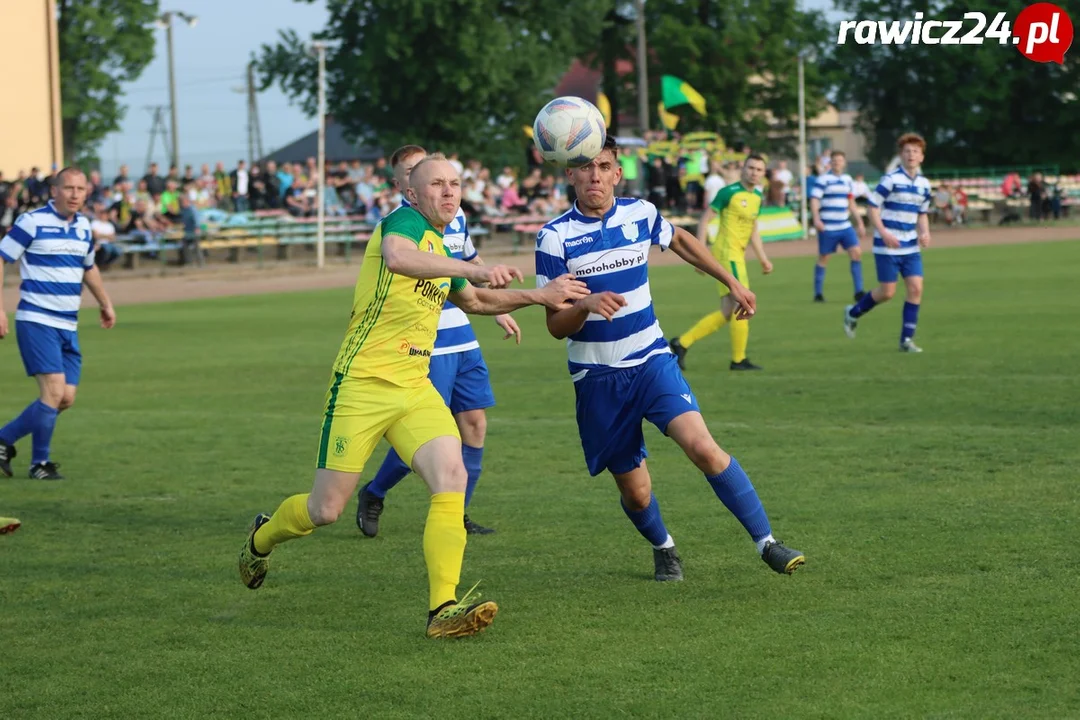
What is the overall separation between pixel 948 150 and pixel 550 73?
2105 centimetres

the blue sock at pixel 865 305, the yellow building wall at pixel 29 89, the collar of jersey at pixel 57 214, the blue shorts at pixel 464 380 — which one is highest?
the yellow building wall at pixel 29 89

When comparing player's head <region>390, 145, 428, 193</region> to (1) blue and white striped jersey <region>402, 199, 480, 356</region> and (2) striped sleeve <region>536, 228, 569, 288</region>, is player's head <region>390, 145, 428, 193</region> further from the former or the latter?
(2) striped sleeve <region>536, 228, 569, 288</region>

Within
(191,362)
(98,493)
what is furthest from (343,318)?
(98,493)

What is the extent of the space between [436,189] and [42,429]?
534 centimetres

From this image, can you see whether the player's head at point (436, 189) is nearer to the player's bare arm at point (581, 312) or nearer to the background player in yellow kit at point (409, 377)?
the background player in yellow kit at point (409, 377)

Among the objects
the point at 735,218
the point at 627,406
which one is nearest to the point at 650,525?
the point at 627,406

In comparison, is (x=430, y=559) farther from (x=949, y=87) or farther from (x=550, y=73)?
(x=949, y=87)

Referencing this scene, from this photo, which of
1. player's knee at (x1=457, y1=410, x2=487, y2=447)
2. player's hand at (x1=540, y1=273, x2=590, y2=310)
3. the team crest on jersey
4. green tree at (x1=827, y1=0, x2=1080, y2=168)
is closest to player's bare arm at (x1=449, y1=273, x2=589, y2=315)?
player's hand at (x1=540, y1=273, x2=590, y2=310)

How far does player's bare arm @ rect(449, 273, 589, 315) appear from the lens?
6.14m

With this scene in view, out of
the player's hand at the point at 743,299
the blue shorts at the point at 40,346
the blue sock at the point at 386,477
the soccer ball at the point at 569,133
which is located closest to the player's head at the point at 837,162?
the blue shorts at the point at 40,346

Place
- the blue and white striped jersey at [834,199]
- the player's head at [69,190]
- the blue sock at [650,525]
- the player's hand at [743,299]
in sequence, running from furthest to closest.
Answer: the blue and white striped jersey at [834,199], the player's head at [69,190], the player's hand at [743,299], the blue sock at [650,525]

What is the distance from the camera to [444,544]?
20.5 feet

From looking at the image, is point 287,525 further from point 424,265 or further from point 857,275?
point 857,275

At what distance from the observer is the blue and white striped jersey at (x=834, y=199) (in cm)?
2320
